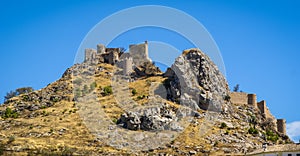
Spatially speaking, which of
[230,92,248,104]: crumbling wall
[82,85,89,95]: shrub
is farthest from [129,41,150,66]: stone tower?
[230,92,248,104]: crumbling wall

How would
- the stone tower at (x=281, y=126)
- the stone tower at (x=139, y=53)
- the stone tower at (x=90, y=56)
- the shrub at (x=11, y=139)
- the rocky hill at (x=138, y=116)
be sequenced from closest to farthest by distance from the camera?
the shrub at (x=11, y=139), the rocky hill at (x=138, y=116), the stone tower at (x=281, y=126), the stone tower at (x=139, y=53), the stone tower at (x=90, y=56)

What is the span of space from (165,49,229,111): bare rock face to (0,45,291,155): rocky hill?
146mm

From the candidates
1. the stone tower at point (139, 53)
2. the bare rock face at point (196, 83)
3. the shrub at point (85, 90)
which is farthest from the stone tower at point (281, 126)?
the shrub at point (85, 90)

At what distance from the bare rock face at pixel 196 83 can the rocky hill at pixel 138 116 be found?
15 centimetres

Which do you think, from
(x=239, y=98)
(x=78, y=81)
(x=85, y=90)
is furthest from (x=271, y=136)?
(x=78, y=81)

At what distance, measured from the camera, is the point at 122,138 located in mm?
79812

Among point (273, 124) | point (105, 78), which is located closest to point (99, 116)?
point (105, 78)

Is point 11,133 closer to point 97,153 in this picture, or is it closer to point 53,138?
point 53,138

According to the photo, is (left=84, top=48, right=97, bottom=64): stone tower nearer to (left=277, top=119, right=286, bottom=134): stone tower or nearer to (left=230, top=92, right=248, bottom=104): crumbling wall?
(left=230, top=92, right=248, bottom=104): crumbling wall

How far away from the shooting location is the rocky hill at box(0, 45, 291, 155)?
257 ft

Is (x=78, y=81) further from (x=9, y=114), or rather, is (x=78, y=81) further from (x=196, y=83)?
(x=196, y=83)

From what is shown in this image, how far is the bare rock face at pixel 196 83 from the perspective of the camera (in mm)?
89875

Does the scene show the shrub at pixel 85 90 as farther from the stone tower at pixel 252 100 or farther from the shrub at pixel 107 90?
the stone tower at pixel 252 100

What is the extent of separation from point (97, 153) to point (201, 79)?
2423 cm
